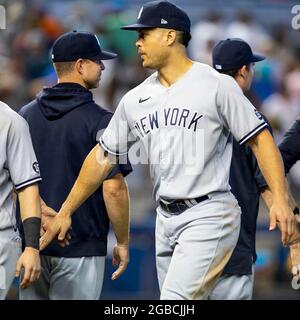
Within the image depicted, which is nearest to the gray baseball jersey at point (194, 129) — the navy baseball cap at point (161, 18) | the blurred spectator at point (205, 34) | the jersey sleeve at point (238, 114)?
the jersey sleeve at point (238, 114)

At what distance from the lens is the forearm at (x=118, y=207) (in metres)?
6.29

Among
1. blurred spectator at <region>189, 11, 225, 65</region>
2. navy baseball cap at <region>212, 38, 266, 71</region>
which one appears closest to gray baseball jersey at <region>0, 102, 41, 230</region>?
navy baseball cap at <region>212, 38, 266, 71</region>

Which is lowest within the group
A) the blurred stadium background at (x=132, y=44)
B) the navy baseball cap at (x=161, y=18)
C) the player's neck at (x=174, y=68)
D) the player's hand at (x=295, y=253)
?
the blurred stadium background at (x=132, y=44)

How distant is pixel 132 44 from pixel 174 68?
24.9ft

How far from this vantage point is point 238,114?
5.54m

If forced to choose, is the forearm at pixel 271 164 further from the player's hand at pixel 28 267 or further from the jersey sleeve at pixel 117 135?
the player's hand at pixel 28 267

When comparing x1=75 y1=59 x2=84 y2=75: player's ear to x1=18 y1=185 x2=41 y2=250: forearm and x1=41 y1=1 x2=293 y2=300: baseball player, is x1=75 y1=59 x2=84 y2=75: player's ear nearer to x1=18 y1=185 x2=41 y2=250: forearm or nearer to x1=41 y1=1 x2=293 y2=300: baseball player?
x1=41 y1=1 x2=293 y2=300: baseball player

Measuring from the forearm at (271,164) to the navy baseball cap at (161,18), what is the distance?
0.79 m

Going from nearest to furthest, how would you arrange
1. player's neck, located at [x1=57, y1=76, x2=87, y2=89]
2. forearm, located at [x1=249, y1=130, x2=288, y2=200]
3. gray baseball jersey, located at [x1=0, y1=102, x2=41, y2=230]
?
forearm, located at [x1=249, y1=130, x2=288, y2=200]
gray baseball jersey, located at [x1=0, y1=102, x2=41, y2=230]
player's neck, located at [x1=57, y1=76, x2=87, y2=89]

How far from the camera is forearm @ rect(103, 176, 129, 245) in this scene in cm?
629

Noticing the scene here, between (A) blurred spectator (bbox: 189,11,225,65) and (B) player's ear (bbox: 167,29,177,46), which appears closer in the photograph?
(B) player's ear (bbox: 167,29,177,46)

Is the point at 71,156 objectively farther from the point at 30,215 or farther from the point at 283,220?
the point at 283,220
